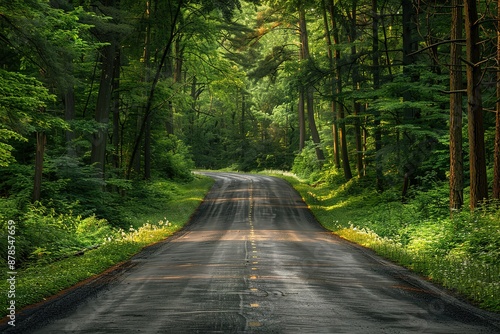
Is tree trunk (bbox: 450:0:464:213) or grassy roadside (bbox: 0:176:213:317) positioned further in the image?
tree trunk (bbox: 450:0:464:213)

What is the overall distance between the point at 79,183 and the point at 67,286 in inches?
497

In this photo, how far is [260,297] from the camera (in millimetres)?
9664

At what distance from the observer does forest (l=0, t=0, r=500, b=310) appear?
16.7 metres

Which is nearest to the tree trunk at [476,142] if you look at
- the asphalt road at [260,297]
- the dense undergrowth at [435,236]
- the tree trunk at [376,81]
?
the dense undergrowth at [435,236]

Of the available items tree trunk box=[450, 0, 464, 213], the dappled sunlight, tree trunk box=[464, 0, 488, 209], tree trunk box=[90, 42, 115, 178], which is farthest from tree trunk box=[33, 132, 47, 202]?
tree trunk box=[464, 0, 488, 209]

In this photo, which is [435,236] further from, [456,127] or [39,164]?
[39,164]

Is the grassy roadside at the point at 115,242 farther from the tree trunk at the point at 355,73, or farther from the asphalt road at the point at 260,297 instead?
the tree trunk at the point at 355,73

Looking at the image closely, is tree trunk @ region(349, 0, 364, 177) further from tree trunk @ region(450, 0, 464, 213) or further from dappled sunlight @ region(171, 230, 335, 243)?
tree trunk @ region(450, 0, 464, 213)

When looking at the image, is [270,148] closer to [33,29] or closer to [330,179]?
[330,179]

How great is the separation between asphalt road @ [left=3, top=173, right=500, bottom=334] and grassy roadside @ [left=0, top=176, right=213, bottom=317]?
626 mm

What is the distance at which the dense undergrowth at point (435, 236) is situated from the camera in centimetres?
1139

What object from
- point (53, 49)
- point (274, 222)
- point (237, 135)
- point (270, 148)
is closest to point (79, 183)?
point (53, 49)

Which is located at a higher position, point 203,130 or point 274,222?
point 203,130

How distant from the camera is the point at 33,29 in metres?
15.0
